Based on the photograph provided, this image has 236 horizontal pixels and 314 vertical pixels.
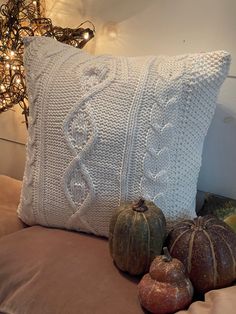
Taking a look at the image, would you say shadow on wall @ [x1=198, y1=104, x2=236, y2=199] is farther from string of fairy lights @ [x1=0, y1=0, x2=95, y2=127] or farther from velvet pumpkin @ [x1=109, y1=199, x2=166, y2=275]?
string of fairy lights @ [x1=0, y1=0, x2=95, y2=127]

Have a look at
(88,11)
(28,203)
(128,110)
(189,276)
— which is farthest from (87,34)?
(189,276)

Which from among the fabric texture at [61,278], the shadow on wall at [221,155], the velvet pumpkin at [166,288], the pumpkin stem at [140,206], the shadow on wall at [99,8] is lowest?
the fabric texture at [61,278]

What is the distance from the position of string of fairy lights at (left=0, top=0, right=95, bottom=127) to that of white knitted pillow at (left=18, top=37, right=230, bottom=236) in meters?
0.28

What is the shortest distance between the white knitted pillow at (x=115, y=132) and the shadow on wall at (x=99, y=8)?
29 cm

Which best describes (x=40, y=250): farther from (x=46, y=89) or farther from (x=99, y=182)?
(x=46, y=89)

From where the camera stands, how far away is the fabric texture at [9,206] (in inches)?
36.4

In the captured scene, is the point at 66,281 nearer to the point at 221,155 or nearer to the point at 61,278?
the point at 61,278

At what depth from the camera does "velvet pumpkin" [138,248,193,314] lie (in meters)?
0.60

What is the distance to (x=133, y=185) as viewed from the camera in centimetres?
78

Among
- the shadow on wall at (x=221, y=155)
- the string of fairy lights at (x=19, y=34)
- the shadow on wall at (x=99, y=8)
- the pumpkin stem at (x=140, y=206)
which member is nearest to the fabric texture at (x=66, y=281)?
the pumpkin stem at (x=140, y=206)

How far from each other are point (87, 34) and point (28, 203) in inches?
22.3

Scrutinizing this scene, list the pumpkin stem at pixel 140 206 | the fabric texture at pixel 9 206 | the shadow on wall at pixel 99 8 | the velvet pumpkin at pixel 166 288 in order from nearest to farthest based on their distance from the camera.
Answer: the velvet pumpkin at pixel 166 288 < the pumpkin stem at pixel 140 206 < the fabric texture at pixel 9 206 < the shadow on wall at pixel 99 8

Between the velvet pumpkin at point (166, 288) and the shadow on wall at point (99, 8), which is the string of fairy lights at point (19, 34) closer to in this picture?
the shadow on wall at point (99, 8)

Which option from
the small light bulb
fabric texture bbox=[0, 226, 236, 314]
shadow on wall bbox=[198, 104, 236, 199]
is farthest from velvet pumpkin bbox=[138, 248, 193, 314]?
the small light bulb
